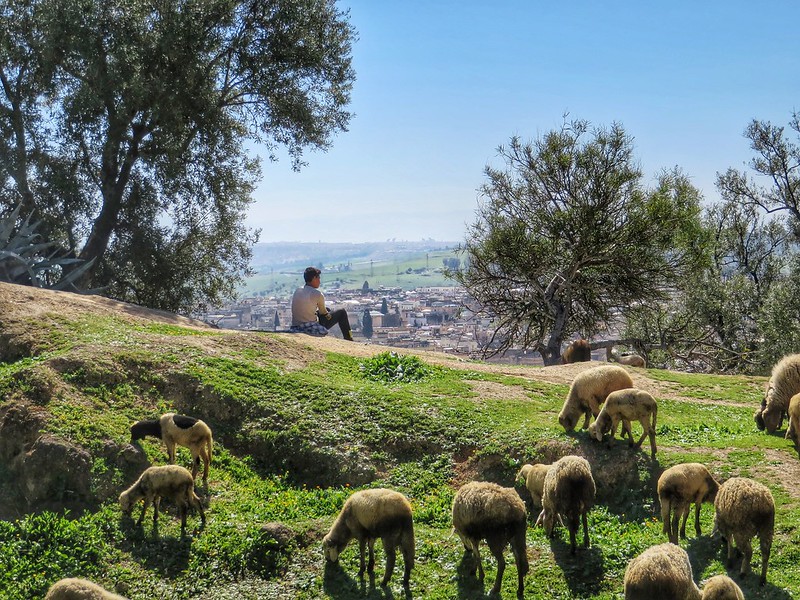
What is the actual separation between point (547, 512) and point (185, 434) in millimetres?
6075

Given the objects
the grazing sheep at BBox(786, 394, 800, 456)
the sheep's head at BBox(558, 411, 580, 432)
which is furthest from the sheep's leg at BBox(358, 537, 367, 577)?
the grazing sheep at BBox(786, 394, 800, 456)

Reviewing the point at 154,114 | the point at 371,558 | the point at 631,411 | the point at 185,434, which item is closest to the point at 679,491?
the point at 631,411

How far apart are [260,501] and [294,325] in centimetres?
1066

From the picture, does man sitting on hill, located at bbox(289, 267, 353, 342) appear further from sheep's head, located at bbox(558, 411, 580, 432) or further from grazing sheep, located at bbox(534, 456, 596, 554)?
grazing sheep, located at bbox(534, 456, 596, 554)

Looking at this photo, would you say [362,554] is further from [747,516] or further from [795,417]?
[795,417]

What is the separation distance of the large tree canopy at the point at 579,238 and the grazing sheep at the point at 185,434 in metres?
19.0

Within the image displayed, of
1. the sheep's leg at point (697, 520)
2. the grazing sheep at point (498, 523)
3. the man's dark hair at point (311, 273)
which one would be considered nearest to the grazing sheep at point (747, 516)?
the sheep's leg at point (697, 520)

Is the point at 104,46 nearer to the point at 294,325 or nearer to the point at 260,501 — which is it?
the point at 294,325

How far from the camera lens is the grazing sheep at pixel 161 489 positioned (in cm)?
1223

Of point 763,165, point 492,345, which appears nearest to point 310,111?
point 492,345

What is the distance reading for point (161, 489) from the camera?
40.2 feet

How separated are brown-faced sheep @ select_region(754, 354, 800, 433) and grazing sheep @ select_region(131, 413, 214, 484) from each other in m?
10.3

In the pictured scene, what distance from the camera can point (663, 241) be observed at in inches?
1175

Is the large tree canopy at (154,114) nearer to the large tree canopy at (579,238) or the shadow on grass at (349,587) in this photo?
the large tree canopy at (579,238)
